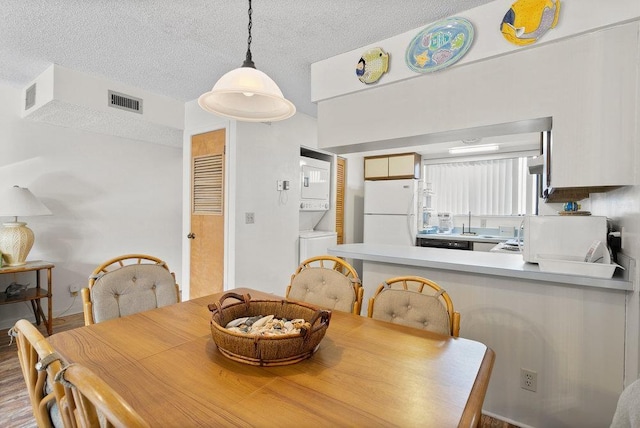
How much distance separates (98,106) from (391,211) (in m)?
3.69

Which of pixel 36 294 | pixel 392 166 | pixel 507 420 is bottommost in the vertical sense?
pixel 507 420

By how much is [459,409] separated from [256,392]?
517mm

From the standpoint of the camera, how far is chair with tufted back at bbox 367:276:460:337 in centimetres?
134

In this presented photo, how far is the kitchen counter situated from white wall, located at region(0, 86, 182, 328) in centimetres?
280

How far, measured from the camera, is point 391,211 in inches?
187

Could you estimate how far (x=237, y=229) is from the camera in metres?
3.09

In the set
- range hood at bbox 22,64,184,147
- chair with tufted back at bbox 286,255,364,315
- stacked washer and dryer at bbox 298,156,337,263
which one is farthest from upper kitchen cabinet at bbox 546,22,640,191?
range hood at bbox 22,64,184,147

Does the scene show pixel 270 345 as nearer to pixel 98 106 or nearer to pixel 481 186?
pixel 98 106

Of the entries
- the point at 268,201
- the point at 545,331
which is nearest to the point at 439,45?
the point at 545,331

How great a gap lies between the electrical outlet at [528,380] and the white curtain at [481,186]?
3.45 metres

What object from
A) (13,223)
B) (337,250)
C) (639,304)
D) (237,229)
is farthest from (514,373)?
(13,223)

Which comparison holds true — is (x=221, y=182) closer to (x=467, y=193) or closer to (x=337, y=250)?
(x=337, y=250)

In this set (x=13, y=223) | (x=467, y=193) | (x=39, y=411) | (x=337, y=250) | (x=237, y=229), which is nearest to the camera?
(x=39, y=411)

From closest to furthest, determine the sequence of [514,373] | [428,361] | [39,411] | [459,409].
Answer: [459,409] < [39,411] < [428,361] < [514,373]
